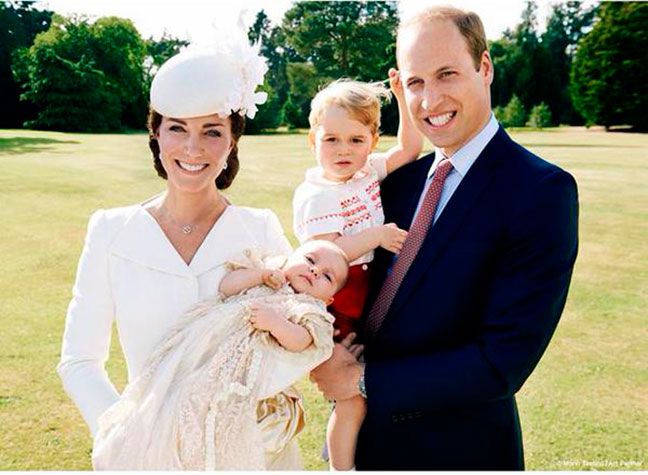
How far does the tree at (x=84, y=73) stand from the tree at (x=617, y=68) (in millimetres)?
30227

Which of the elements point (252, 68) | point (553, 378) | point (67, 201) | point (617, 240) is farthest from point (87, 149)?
point (252, 68)

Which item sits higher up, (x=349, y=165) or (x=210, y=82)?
(x=210, y=82)

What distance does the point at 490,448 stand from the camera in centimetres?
271

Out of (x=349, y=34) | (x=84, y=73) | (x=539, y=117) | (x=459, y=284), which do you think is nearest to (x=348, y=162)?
(x=459, y=284)

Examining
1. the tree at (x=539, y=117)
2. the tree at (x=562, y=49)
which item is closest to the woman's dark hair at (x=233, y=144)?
the tree at (x=539, y=117)

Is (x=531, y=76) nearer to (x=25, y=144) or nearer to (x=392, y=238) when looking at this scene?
(x=25, y=144)

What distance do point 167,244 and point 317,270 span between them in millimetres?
600

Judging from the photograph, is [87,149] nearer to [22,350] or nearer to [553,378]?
[22,350]

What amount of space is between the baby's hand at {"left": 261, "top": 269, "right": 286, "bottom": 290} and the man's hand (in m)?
0.33

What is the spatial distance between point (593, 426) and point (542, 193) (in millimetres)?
4023

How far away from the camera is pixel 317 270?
2.88 metres

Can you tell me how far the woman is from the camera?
8.64 ft

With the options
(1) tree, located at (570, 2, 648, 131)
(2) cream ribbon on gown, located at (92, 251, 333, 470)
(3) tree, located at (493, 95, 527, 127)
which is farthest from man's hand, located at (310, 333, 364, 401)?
(1) tree, located at (570, 2, 648, 131)

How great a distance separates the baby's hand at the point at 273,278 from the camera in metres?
2.72
